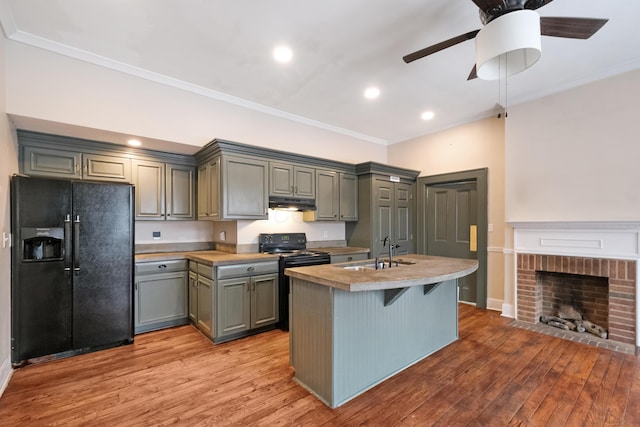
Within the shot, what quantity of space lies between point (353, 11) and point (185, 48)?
5.25 ft

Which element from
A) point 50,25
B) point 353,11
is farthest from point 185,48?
point 353,11

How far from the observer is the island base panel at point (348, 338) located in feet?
6.82

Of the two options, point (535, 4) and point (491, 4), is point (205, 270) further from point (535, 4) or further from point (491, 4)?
point (535, 4)

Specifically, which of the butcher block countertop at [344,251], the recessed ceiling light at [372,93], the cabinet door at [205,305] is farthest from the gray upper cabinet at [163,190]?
the recessed ceiling light at [372,93]

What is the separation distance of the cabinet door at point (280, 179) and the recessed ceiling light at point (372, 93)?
1.36 m

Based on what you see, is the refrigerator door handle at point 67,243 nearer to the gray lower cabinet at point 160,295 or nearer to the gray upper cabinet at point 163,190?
the gray lower cabinet at point 160,295

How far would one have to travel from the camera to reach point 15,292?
2.63 metres

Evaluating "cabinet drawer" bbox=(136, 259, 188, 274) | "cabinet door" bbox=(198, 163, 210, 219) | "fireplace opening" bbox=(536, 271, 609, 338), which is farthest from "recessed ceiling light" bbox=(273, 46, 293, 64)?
"fireplace opening" bbox=(536, 271, 609, 338)

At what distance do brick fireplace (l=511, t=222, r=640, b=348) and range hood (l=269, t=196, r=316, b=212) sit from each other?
109 inches

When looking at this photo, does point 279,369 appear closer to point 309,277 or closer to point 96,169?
point 309,277

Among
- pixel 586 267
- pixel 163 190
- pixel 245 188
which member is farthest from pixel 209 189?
pixel 586 267

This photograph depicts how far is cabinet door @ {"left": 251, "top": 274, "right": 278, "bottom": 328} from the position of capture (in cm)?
342

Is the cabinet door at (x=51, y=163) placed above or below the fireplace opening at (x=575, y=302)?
above

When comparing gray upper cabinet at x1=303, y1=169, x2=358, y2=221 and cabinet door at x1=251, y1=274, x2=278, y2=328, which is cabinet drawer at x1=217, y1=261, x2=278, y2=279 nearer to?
cabinet door at x1=251, y1=274, x2=278, y2=328
